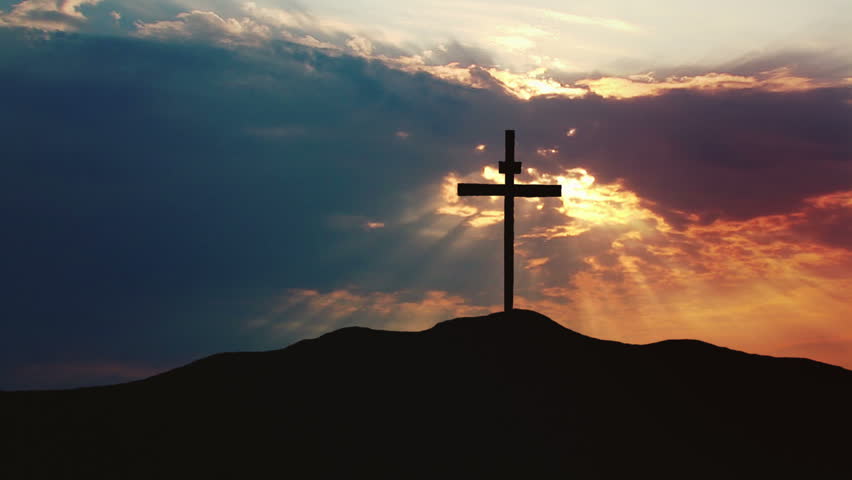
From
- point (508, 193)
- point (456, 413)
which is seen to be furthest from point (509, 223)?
point (456, 413)

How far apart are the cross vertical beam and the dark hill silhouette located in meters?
0.99

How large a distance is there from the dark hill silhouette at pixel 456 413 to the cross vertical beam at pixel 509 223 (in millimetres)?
994

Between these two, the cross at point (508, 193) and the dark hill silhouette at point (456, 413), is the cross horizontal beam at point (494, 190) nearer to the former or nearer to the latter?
the cross at point (508, 193)

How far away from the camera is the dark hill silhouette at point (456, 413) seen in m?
17.0

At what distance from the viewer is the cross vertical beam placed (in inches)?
882

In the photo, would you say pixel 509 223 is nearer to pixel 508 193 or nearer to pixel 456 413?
pixel 508 193

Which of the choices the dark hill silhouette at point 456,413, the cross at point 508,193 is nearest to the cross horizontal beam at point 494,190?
the cross at point 508,193

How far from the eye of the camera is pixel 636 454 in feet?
57.2

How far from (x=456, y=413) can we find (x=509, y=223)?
6284 millimetres

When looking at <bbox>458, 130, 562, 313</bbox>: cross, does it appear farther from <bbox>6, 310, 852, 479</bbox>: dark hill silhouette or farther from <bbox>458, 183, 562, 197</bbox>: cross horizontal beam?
<bbox>6, 310, 852, 479</bbox>: dark hill silhouette

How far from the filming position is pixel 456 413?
18.4 meters

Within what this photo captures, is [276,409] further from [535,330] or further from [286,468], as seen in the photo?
[535,330]

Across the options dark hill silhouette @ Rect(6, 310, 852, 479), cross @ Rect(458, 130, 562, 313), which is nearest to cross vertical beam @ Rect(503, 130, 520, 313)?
cross @ Rect(458, 130, 562, 313)

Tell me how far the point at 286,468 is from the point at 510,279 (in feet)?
28.1
